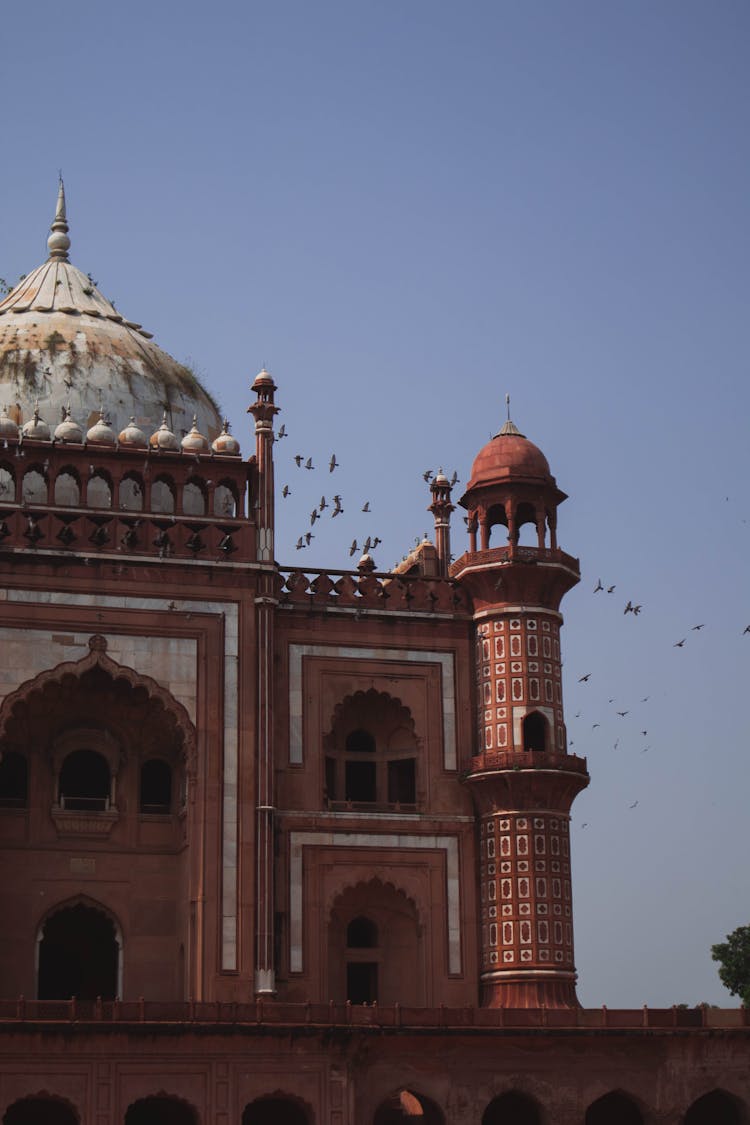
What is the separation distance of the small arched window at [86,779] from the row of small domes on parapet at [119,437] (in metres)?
5.59

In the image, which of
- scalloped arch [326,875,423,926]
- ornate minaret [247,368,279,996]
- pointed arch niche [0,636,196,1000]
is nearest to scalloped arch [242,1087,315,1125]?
ornate minaret [247,368,279,996]

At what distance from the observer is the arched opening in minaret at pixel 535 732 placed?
35250 mm

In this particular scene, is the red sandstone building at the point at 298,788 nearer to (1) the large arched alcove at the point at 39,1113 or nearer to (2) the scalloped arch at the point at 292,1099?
(1) the large arched alcove at the point at 39,1113

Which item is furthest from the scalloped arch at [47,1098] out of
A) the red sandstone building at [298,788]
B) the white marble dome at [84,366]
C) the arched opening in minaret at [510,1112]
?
the white marble dome at [84,366]

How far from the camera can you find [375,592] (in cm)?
3606

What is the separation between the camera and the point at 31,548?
33.5 metres

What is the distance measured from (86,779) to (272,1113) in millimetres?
6776

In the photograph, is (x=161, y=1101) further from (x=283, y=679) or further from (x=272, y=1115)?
(x=283, y=679)

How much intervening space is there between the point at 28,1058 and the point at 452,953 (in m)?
8.51

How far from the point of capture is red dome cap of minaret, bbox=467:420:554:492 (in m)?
36.4

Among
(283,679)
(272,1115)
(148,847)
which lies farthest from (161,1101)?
(283,679)

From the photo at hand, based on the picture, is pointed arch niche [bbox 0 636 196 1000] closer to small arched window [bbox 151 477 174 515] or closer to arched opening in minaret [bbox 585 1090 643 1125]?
small arched window [bbox 151 477 174 515]

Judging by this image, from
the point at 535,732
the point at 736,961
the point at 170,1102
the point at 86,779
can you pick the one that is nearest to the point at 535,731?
the point at 535,732

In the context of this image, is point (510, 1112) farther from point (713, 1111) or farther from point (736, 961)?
point (736, 961)
